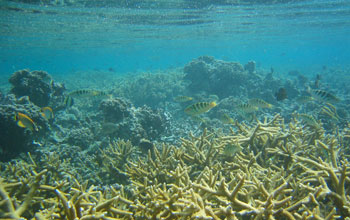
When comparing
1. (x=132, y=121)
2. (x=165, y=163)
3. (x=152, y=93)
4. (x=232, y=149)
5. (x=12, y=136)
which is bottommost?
(x=152, y=93)

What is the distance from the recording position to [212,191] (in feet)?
8.98

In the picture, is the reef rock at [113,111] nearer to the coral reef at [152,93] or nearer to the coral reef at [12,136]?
the coral reef at [12,136]

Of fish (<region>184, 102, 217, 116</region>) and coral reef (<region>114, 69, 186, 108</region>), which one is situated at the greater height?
fish (<region>184, 102, 217, 116</region>)

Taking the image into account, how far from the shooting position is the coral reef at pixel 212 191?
246cm

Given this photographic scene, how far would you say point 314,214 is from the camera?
2275mm

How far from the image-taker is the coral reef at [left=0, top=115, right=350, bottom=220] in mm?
2463

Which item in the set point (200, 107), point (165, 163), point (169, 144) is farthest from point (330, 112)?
point (165, 163)

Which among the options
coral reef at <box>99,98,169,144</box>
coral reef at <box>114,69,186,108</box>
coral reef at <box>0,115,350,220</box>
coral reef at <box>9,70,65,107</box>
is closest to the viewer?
coral reef at <box>0,115,350,220</box>

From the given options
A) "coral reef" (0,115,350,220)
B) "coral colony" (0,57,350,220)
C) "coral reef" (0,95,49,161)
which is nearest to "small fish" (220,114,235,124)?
"coral colony" (0,57,350,220)

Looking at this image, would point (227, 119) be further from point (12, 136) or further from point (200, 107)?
point (12, 136)

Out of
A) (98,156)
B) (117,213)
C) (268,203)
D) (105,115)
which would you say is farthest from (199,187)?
(105,115)

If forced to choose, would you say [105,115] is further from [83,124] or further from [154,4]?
[154,4]

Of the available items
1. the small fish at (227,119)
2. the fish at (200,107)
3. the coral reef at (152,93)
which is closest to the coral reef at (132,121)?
the fish at (200,107)

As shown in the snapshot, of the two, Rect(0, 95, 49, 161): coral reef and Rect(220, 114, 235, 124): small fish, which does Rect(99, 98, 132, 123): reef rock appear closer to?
Rect(0, 95, 49, 161): coral reef
